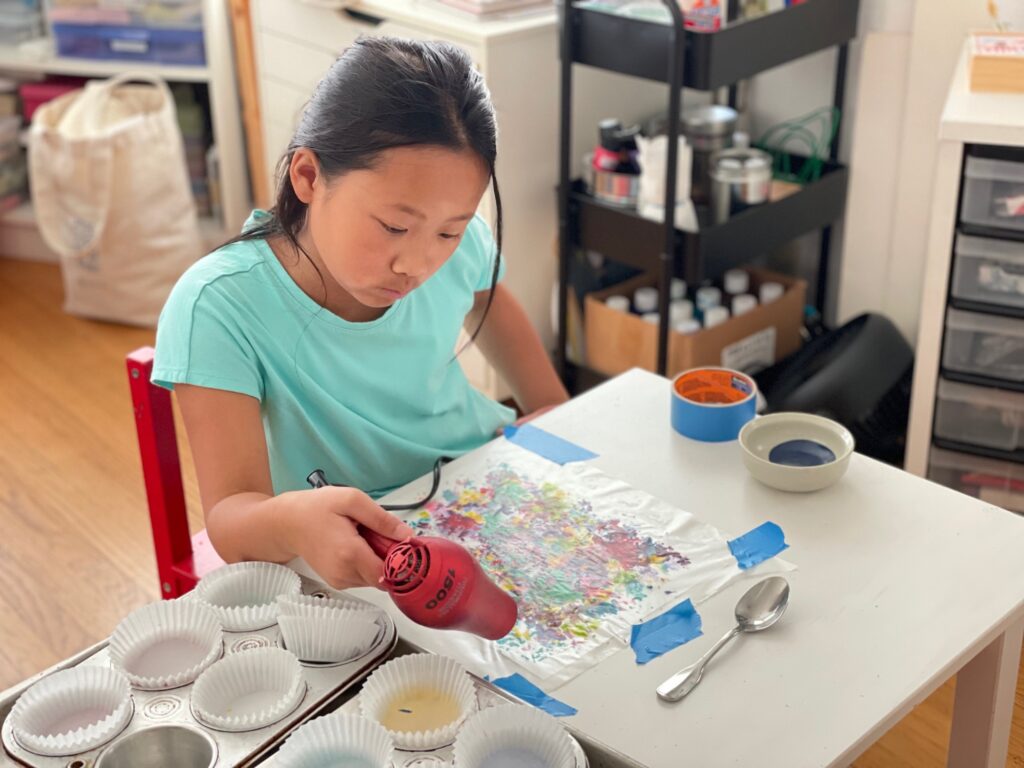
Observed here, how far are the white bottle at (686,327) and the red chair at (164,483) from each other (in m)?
1.07

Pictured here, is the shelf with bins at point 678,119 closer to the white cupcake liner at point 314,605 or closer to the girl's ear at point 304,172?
the girl's ear at point 304,172

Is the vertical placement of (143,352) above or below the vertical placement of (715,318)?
above

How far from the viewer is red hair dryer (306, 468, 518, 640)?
0.91 m

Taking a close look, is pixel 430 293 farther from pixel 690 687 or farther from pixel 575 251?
pixel 575 251

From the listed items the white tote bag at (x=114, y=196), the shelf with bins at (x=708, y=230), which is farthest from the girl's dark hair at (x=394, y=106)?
the white tote bag at (x=114, y=196)

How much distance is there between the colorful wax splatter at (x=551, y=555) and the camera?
1046mm

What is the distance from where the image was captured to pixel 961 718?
1.18 meters

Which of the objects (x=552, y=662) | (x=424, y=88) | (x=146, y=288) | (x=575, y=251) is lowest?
(x=146, y=288)

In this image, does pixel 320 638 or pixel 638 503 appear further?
pixel 638 503

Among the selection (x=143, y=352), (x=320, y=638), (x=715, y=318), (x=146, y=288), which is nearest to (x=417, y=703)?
(x=320, y=638)

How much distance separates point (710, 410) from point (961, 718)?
1.24 ft

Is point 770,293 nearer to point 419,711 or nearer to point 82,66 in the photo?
point 419,711

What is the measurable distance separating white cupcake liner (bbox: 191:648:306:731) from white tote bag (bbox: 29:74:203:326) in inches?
80.1

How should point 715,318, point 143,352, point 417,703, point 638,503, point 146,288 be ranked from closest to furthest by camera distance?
point 417,703, point 638,503, point 143,352, point 715,318, point 146,288
